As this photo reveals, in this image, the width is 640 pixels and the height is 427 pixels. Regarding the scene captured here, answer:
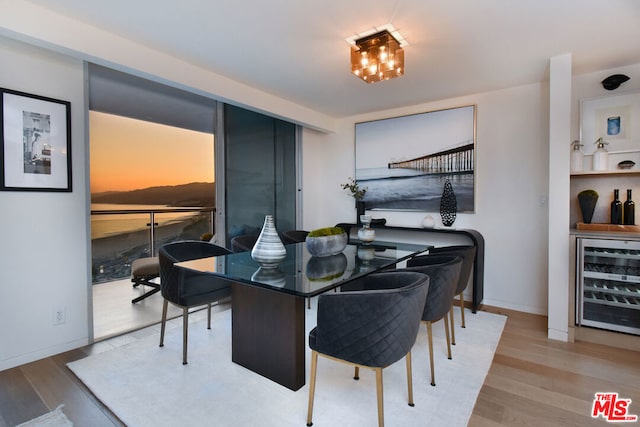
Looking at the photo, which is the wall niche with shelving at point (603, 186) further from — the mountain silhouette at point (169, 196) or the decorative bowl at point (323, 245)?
the mountain silhouette at point (169, 196)

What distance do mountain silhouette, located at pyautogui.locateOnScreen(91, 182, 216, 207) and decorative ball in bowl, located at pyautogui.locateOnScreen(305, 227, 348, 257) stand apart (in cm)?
277

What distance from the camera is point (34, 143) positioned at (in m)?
Answer: 2.35

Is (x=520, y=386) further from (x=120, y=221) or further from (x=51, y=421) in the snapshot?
(x=120, y=221)

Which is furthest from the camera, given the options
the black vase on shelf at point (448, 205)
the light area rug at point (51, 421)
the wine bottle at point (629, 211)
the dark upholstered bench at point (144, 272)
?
the black vase on shelf at point (448, 205)

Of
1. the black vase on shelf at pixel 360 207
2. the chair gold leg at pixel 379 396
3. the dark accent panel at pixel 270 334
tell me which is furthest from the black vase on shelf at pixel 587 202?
the dark accent panel at pixel 270 334

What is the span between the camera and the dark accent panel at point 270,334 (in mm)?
1898

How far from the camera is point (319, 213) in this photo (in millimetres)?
5070

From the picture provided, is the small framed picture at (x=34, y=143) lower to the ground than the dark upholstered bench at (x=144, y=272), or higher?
higher

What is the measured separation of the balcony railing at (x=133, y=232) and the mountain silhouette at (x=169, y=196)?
1.67ft

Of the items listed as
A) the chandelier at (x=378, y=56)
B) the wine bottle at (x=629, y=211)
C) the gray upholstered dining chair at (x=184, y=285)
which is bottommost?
the gray upholstered dining chair at (x=184, y=285)

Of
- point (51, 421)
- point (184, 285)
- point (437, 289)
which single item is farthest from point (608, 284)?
point (51, 421)

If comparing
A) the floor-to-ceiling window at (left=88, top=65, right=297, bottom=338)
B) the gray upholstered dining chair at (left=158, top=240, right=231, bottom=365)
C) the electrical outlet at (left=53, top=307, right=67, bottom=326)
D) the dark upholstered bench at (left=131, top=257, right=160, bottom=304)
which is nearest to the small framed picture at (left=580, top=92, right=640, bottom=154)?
the floor-to-ceiling window at (left=88, top=65, right=297, bottom=338)

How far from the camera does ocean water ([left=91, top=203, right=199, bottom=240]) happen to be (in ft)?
13.5

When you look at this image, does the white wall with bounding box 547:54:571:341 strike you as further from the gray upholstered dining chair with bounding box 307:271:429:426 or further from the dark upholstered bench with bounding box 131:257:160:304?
the dark upholstered bench with bounding box 131:257:160:304
